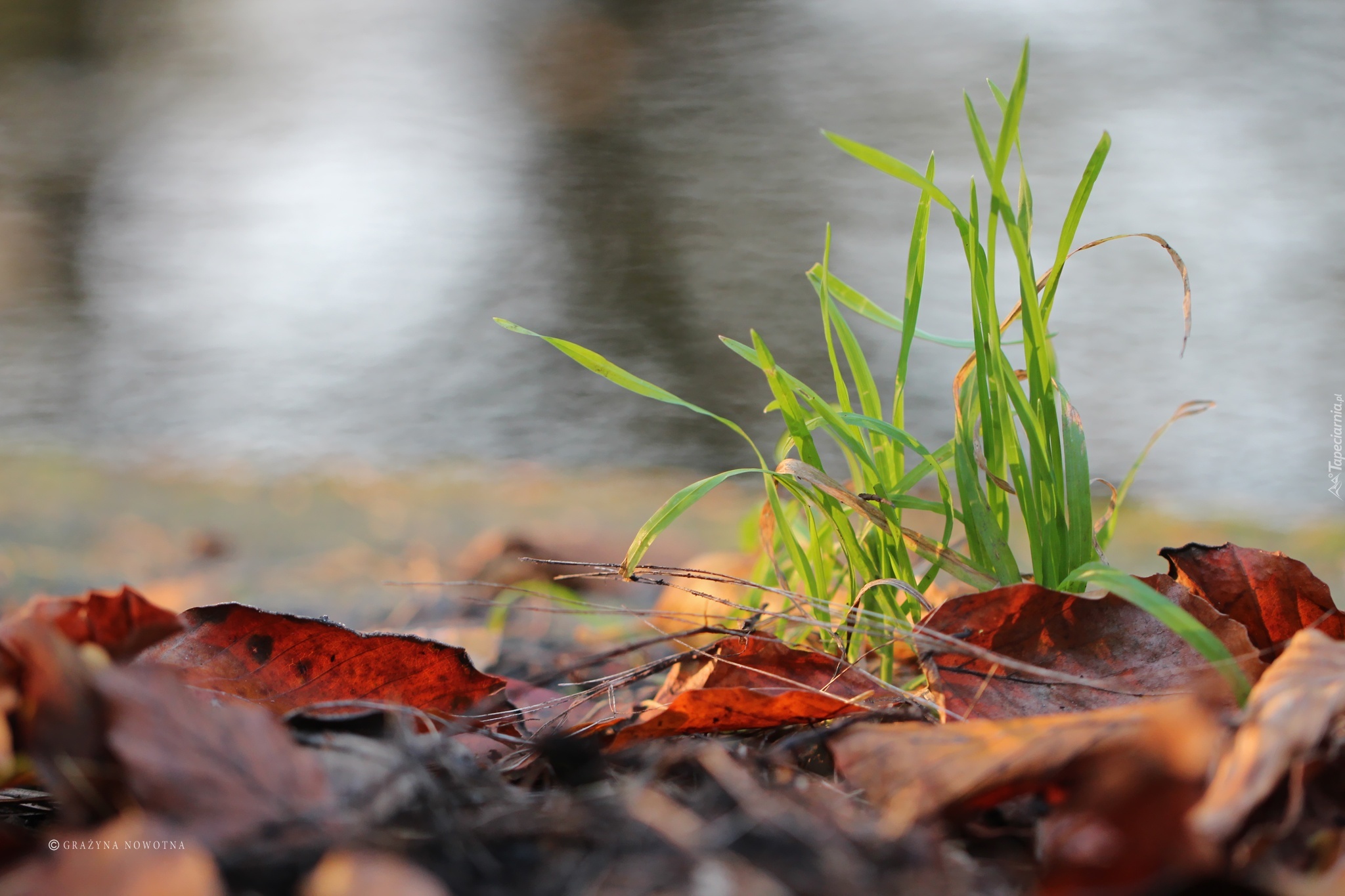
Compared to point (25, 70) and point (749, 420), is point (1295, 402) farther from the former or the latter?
point (25, 70)

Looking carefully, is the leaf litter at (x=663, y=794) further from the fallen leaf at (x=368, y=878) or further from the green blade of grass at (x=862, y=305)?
the green blade of grass at (x=862, y=305)

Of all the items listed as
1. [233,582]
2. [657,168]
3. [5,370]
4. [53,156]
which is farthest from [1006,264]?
[53,156]

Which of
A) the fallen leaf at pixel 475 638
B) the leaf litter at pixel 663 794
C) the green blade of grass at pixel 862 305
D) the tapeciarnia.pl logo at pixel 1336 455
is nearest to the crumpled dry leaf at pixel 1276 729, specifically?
the leaf litter at pixel 663 794

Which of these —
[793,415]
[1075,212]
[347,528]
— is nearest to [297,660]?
[793,415]

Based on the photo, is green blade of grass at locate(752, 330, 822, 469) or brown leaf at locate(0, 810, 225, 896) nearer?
brown leaf at locate(0, 810, 225, 896)

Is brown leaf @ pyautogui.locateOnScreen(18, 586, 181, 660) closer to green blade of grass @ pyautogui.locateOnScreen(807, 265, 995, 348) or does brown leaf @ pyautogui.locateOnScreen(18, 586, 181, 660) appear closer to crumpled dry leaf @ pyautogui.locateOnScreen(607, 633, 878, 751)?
crumpled dry leaf @ pyautogui.locateOnScreen(607, 633, 878, 751)

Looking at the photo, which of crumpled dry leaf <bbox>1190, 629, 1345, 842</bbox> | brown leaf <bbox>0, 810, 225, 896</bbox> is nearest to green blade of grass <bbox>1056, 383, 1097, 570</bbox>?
crumpled dry leaf <bbox>1190, 629, 1345, 842</bbox>
